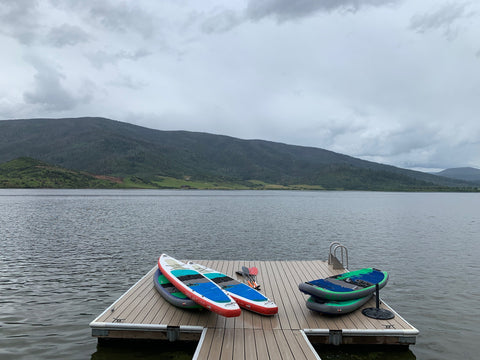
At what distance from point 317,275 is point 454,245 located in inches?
954

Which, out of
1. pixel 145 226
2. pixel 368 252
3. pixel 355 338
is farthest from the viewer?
pixel 145 226

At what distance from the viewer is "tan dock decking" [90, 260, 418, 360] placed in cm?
932

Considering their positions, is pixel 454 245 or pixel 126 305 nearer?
pixel 126 305

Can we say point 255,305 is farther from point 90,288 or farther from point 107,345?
point 90,288

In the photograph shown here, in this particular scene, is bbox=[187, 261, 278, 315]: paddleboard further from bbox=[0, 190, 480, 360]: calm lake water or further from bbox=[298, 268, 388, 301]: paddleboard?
bbox=[0, 190, 480, 360]: calm lake water

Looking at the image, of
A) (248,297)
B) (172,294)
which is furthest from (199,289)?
(248,297)

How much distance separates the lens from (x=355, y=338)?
10914mm

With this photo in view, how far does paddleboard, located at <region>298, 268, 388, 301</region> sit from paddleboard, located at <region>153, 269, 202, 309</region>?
4.05 metres

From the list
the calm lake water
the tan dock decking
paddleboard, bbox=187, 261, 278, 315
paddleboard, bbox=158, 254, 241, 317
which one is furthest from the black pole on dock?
paddleboard, bbox=158, 254, 241, 317

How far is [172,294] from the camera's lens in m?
12.8

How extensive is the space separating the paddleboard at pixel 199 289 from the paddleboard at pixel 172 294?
27 centimetres

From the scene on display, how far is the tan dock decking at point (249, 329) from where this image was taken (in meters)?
9.32

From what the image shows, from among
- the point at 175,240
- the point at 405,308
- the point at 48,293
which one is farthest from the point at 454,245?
the point at 48,293

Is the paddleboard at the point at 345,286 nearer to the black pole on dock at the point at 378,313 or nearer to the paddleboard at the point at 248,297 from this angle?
the black pole on dock at the point at 378,313
